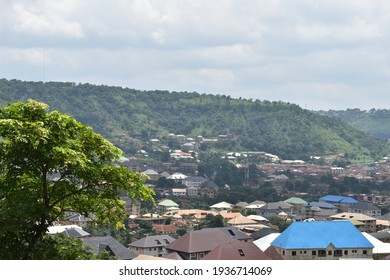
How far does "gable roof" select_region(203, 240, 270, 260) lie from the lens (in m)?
19.3

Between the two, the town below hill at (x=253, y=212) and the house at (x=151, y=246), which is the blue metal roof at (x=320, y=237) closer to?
the town below hill at (x=253, y=212)

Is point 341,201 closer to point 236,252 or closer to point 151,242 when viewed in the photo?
point 151,242

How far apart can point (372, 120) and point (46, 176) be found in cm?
16557

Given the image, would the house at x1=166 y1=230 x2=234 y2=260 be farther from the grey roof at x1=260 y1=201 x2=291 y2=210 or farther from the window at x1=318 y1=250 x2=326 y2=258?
the grey roof at x1=260 y1=201 x2=291 y2=210

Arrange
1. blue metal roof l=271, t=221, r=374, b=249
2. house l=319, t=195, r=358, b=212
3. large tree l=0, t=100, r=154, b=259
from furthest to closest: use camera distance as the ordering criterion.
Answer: house l=319, t=195, r=358, b=212, blue metal roof l=271, t=221, r=374, b=249, large tree l=0, t=100, r=154, b=259

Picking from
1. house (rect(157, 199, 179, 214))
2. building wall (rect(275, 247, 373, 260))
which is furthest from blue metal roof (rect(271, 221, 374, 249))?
house (rect(157, 199, 179, 214))

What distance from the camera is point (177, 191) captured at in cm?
5994

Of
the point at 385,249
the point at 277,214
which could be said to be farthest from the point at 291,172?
the point at 385,249

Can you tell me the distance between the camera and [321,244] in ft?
78.6

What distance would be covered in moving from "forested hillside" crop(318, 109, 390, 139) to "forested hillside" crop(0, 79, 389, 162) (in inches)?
1703

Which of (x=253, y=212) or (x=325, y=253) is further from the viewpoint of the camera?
(x=253, y=212)

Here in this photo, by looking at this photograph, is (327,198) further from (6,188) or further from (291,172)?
(6,188)

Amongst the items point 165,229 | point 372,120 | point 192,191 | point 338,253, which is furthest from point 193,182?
point 372,120

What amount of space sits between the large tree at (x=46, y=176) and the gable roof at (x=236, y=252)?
44.5 ft
